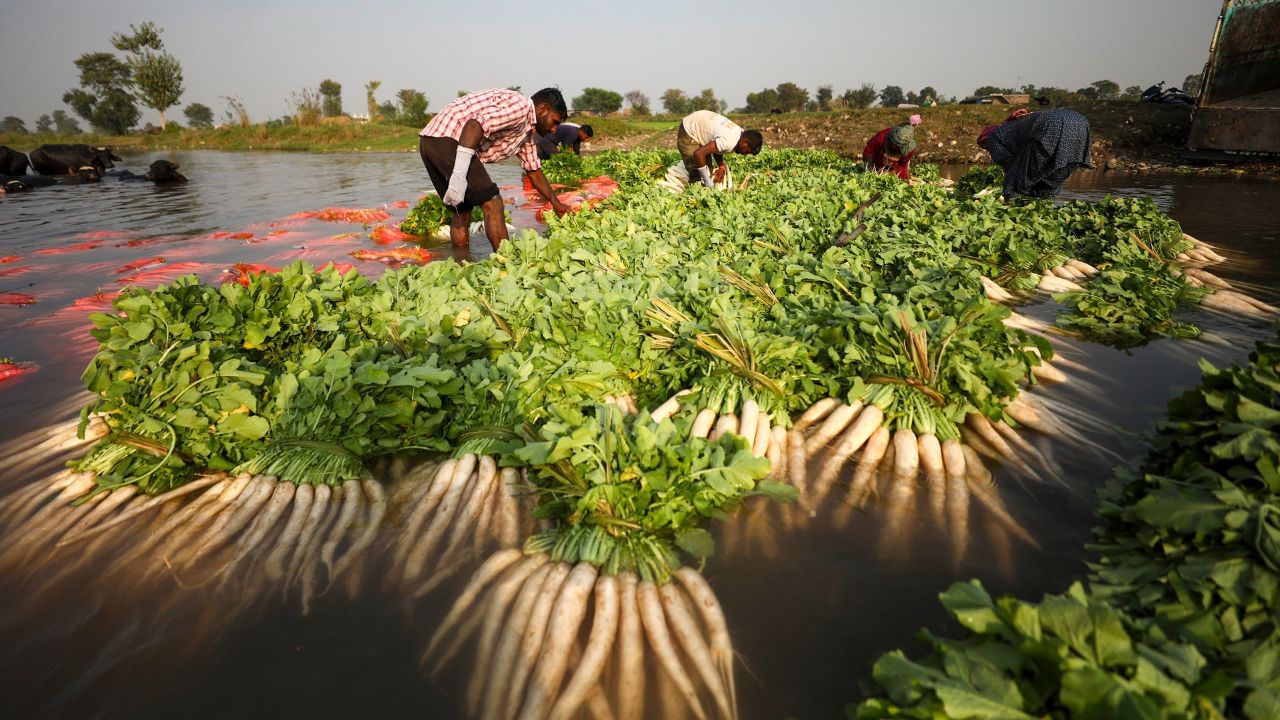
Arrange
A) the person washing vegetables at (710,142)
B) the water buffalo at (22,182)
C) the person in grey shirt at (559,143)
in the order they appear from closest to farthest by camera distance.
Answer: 1. the person washing vegetables at (710,142)
2. the person in grey shirt at (559,143)
3. the water buffalo at (22,182)

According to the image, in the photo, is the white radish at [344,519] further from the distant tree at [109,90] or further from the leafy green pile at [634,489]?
the distant tree at [109,90]

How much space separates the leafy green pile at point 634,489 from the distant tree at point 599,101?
110 meters

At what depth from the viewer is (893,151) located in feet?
44.8

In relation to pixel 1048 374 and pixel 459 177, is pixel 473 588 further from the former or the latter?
pixel 459 177

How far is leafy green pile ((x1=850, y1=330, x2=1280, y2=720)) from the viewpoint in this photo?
1.50m

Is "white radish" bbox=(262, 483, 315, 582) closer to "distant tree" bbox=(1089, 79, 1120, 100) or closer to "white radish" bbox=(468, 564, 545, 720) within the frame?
"white radish" bbox=(468, 564, 545, 720)

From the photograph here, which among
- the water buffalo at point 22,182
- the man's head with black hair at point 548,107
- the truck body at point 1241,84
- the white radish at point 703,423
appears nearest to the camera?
the white radish at point 703,423

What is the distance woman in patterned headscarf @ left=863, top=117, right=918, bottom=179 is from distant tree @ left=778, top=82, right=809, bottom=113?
107 m

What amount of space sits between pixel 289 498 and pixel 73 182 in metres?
33.0

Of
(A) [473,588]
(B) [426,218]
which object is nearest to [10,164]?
(B) [426,218]

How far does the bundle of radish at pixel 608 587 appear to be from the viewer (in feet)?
7.18

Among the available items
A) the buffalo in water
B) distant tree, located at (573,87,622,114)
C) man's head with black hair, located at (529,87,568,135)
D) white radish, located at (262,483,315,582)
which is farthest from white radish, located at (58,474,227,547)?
distant tree, located at (573,87,622,114)

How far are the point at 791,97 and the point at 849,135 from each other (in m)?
100

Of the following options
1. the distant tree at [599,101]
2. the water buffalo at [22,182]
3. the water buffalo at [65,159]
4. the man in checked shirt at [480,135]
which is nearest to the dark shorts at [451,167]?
the man in checked shirt at [480,135]
